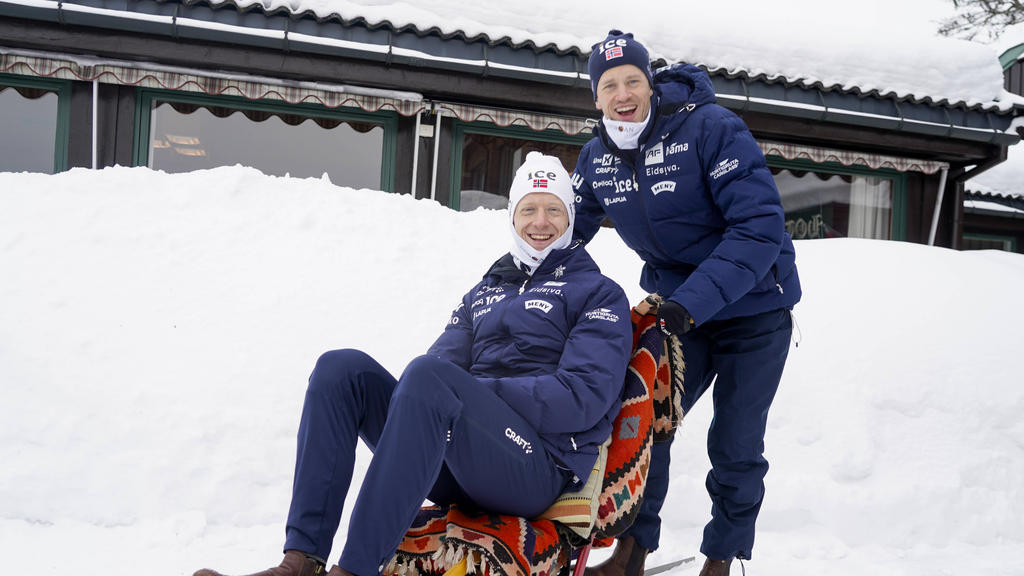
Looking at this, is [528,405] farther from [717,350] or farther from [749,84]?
[749,84]

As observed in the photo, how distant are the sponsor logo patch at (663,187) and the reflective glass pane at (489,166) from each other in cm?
605

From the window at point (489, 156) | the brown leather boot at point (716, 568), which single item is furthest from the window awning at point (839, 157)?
the brown leather boot at point (716, 568)

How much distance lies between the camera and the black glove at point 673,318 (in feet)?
8.07

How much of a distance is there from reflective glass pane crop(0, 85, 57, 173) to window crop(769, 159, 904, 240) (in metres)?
9.35

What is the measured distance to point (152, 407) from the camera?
3.97 m

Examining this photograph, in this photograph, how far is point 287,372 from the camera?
437cm

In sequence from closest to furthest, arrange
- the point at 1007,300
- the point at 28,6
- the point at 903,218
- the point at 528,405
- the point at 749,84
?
the point at 528,405, the point at 1007,300, the point at 28,6, the point at 749,84, the point at 903,218

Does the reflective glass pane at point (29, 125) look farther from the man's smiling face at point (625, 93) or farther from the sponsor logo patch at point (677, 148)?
the sponsor logo patch at point (677, 148)

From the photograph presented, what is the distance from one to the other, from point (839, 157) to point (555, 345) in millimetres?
8370

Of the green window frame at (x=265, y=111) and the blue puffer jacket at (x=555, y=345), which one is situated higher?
the green window frame at (x=265, y=111)

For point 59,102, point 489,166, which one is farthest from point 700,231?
point 59,102

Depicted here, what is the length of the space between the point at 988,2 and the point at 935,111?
37.8ft

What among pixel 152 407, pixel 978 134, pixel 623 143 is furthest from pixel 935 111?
pixel 152 407

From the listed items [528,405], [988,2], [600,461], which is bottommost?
[600,461]
